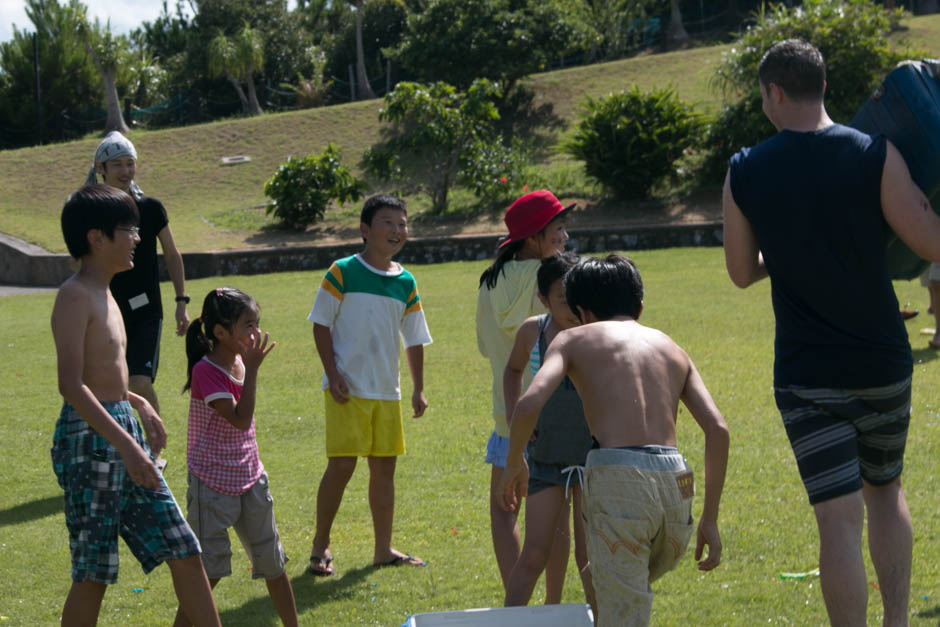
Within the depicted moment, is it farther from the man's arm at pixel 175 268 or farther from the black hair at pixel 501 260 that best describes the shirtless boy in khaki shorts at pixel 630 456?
the man's arm at pixel 175 268

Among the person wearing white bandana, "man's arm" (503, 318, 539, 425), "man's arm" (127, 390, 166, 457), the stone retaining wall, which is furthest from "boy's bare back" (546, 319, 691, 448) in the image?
the stone retaining wall

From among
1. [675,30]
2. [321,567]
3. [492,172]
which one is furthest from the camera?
[675,30]

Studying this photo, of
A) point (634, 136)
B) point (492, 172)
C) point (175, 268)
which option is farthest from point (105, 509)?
point (492, 172)

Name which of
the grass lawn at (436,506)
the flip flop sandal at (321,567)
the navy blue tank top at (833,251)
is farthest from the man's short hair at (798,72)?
the flip flop sandal at (321,567)

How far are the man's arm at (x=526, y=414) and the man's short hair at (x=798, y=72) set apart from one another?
1.12m

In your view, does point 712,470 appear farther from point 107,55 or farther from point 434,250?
point 107,55

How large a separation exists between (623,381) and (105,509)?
1.72m

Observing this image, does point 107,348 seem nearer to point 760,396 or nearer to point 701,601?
point 701,601

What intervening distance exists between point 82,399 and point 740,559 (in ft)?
9.44

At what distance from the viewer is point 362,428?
470cm

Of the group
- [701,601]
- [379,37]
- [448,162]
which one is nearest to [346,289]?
[701,601]

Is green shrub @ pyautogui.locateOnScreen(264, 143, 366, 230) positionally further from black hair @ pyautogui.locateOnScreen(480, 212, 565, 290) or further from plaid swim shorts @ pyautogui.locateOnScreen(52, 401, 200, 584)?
plaid swim shorts @ pyautogui.locateOnScreen(52, 401, 200, 584)

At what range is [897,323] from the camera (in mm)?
3322

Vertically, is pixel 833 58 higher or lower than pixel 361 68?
lower
